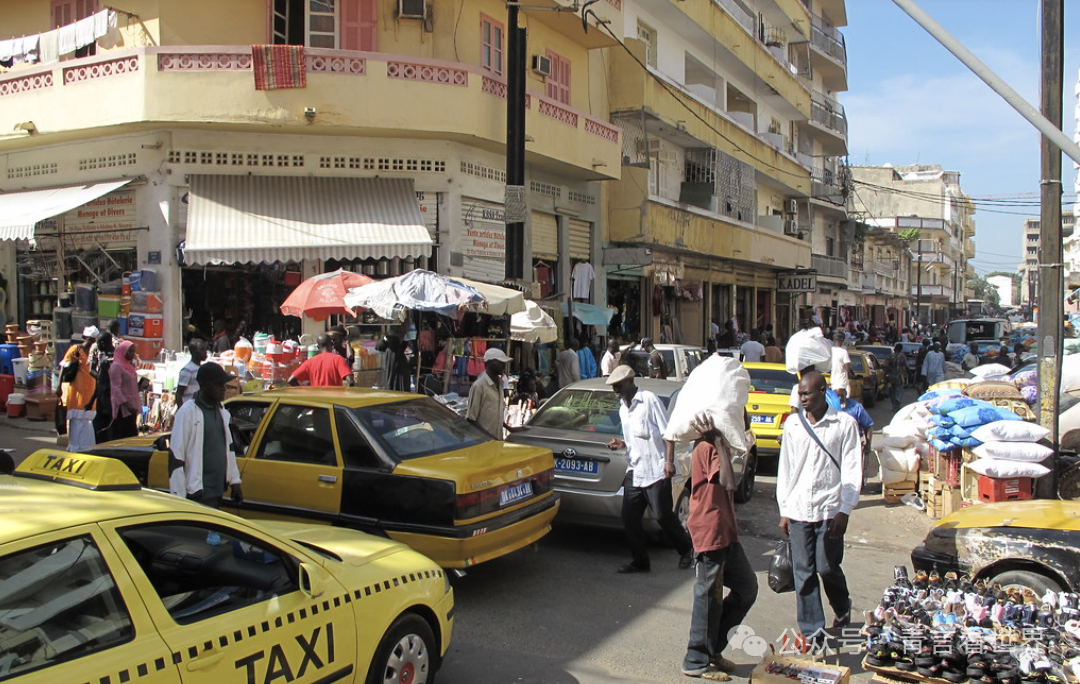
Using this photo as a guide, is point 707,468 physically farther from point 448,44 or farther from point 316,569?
point 448,44

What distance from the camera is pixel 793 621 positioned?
5.82m

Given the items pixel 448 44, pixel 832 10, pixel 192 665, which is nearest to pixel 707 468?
pixel 192 665

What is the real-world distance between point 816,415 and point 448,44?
1203 cm

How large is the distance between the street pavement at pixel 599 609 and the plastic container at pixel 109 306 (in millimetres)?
9416

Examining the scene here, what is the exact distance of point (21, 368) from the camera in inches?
552

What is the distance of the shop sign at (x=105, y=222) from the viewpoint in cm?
1373

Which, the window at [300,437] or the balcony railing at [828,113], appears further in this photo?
the balcony railing at [828,113]

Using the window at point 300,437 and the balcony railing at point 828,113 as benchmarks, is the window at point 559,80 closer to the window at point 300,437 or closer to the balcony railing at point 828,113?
the window at point 300,437

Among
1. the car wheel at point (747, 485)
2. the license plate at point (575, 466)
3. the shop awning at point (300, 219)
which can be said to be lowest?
the car wheel at point (747, 485)

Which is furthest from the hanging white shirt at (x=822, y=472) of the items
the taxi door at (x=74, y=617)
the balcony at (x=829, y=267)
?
the balcony at (x=829, y=267)

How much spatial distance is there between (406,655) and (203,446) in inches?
97.7

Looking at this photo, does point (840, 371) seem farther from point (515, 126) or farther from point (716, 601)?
point (515, 126)

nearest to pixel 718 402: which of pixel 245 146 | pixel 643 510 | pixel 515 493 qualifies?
pixel 515 493

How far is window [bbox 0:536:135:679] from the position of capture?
8.61ft
